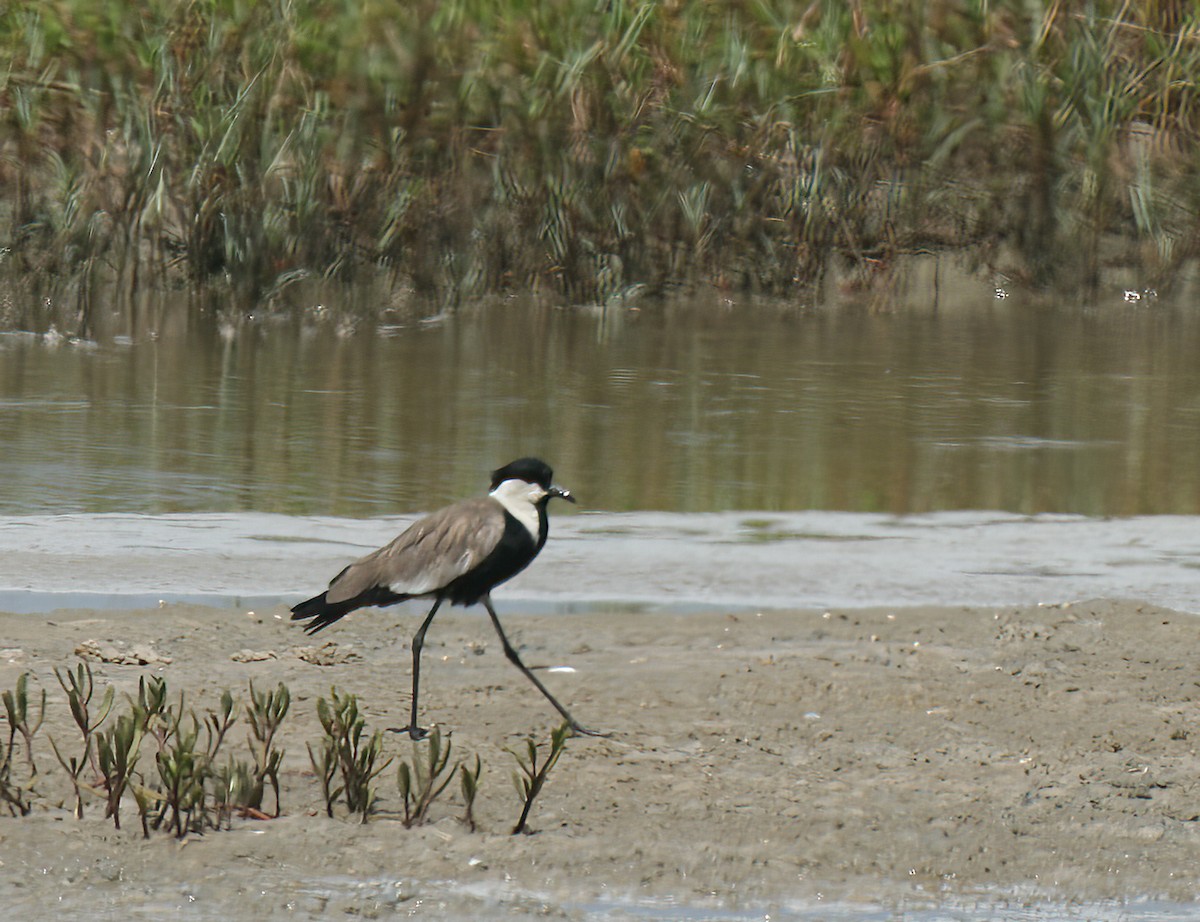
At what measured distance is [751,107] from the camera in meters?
13.5

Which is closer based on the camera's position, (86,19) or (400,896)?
(400,896)

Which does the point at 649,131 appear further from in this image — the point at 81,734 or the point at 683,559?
the point at 81,734

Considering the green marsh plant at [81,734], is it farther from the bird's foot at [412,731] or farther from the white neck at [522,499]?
the white neck at [522,499]

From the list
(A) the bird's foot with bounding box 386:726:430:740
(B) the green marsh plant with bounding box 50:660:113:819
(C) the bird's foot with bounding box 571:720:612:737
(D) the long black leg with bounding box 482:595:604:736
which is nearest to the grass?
(D) the long black leg with bounding box 482:595:604:736

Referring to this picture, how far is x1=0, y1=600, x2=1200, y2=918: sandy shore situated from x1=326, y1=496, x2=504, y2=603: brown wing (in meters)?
0.28

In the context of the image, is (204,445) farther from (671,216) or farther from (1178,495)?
(671,216)

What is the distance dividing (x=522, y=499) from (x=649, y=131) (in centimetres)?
867

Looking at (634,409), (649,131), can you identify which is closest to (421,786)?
(634,409)

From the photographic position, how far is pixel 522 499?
4.96 meters

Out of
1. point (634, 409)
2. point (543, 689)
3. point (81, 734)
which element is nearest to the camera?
point (81, 734)

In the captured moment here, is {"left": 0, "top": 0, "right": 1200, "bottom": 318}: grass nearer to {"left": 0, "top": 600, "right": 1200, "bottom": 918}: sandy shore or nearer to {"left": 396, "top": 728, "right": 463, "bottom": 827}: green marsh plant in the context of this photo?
{"left": 0, "top": 600, "right": 1200, "bottom": 918}: sandy shore

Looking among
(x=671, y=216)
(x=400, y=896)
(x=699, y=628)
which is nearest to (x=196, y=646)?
(x=699, y=628)

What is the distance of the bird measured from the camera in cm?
486

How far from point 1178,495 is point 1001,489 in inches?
25.0
